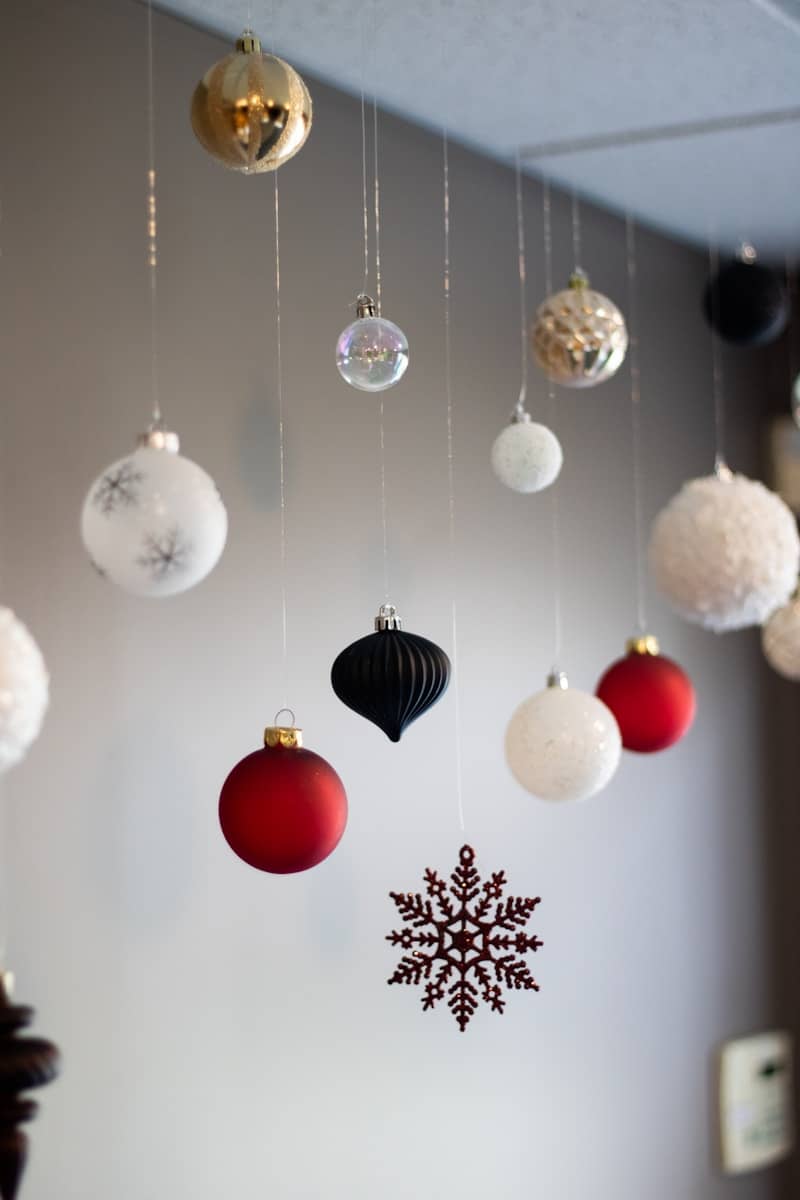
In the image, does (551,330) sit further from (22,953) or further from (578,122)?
(22,953)

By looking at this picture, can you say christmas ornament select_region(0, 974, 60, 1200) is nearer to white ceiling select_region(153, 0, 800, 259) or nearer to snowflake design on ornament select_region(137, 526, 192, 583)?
snowflake design on ornament select_region(137, 526, 192, 583)

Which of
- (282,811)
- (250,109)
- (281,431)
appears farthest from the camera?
(281,431)

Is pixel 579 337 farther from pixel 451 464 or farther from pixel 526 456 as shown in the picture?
pixel 451 464

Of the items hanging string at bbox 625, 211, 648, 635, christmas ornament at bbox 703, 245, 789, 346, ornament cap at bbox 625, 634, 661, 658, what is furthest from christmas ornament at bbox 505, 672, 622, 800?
hanging string at bbox 625, 211, 648, 635

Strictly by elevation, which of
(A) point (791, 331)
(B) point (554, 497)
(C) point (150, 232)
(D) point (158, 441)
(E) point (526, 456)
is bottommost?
(D) point (158, 441)

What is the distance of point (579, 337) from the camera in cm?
247

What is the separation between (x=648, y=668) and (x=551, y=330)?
58 cm

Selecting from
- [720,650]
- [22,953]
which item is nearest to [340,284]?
[22,953]

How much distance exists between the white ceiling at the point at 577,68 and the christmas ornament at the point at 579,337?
0.47m

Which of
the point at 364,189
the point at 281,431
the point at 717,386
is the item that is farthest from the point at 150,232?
the point at 717,386

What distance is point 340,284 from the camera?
2877mm

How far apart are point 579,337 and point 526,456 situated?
21 cm

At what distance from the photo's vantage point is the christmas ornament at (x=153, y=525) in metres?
1.61

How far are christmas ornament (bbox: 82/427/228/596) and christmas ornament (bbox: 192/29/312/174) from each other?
39cm
